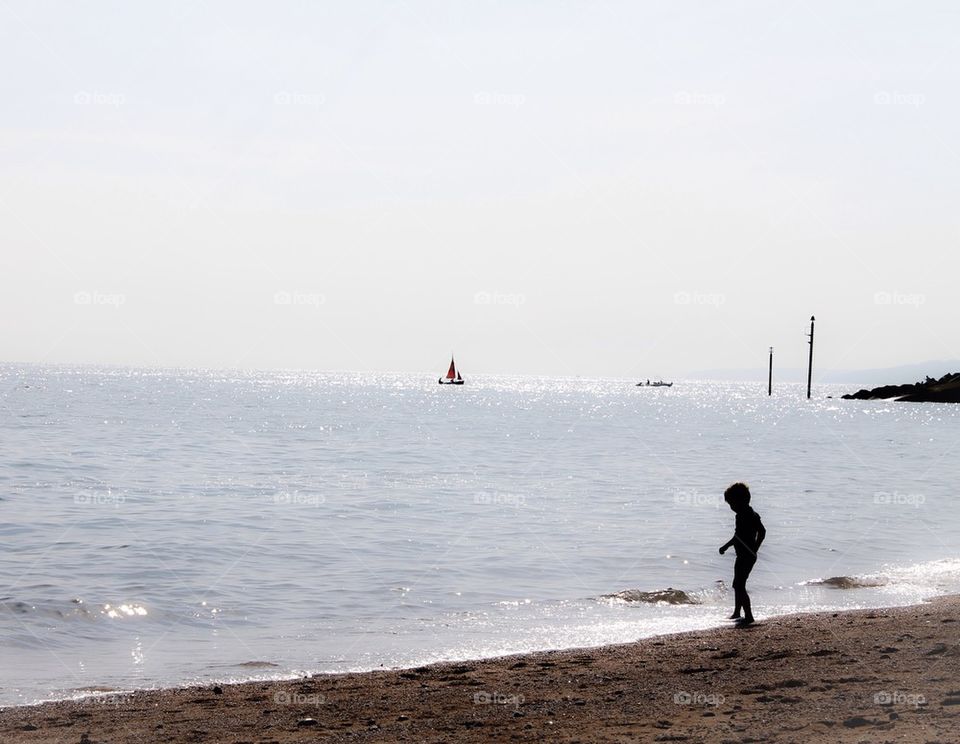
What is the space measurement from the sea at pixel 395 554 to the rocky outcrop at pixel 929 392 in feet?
232

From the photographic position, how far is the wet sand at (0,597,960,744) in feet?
25.0

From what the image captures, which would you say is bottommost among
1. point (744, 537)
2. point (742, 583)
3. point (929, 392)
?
point (742, 583)

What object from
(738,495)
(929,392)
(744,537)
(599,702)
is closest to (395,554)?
(744,537)

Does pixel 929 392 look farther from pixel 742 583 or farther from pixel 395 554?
pixel 742 583

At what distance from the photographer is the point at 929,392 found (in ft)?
375

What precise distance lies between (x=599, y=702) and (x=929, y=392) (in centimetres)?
11676

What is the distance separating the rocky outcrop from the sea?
7075cm

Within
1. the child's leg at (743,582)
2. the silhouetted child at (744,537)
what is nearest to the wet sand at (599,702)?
the child's leg at (743,582)

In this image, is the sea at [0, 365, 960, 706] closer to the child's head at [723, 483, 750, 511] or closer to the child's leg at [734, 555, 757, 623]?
the child's leg at [734, 555, 757, 623]

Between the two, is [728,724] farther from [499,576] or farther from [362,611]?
[499,576]

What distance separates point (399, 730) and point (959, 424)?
82051 millimetres

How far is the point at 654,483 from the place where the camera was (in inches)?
1388

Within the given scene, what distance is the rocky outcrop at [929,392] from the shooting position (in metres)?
111

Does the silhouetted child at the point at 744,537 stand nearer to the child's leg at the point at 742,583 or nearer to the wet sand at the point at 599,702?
the child's leg at the point at 742,583
